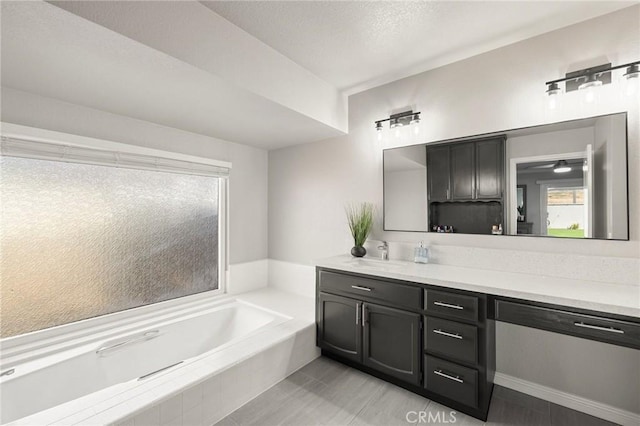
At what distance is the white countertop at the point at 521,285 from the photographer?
1.43m

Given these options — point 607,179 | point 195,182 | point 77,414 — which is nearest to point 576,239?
point 607,179

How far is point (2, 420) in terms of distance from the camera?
5.13ft

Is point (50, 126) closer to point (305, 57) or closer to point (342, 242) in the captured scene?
point (305, 57)

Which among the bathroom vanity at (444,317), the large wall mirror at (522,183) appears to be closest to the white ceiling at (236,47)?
the large wall mirror at (522,183)

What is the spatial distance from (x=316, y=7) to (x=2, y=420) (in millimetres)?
2927

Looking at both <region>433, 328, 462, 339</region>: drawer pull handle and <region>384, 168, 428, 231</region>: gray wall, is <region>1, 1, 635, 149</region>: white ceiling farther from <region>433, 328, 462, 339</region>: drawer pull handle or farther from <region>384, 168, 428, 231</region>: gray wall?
<region>433, 328, 462, 339</region>: drawer pull handle

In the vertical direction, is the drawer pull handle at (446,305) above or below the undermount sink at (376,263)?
below

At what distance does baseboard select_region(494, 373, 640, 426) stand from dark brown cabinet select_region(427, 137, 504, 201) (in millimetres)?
1370

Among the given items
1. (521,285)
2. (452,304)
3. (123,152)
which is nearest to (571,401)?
(521,285)

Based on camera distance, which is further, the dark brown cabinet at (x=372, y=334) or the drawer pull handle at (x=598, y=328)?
the dark brown cabinet at (x=372, y=334)

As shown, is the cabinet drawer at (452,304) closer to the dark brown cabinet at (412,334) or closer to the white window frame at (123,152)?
the dark brown cabinet at (412,334)

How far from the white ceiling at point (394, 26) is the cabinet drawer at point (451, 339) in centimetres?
194

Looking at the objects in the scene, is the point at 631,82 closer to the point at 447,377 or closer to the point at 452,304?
the point at 452,304

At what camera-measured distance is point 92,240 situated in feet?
7.50
